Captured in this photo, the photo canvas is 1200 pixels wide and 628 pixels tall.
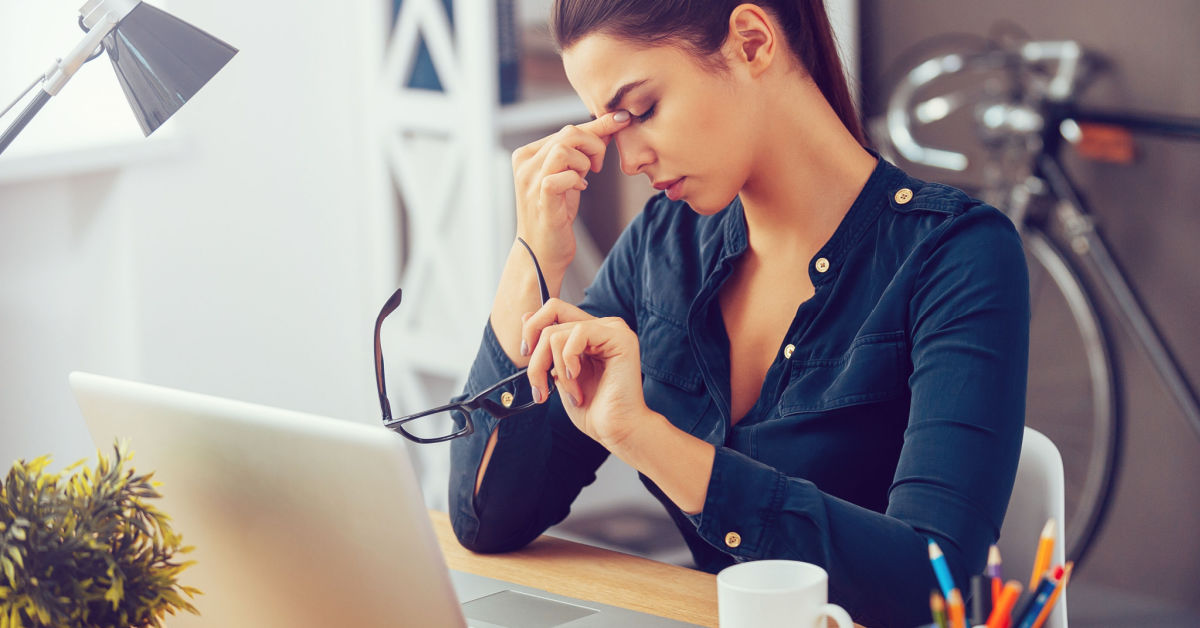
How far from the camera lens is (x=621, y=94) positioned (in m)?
1.16

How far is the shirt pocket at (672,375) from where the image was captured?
1.27m

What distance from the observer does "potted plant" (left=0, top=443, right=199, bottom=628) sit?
768mm

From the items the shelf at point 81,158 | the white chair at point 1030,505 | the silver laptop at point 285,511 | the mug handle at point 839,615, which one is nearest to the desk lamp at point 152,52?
the silver laptop at point 285,511

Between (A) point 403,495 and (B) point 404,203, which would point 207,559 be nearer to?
(A) point 403,495

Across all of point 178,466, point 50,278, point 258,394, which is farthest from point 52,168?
point 178,466

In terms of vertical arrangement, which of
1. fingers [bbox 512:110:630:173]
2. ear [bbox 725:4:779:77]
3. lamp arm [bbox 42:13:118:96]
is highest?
ear [bbox 725:4:779:77]

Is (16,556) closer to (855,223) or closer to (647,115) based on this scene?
(647,115)

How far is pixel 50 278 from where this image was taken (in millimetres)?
2271

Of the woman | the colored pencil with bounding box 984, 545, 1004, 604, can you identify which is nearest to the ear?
the woman

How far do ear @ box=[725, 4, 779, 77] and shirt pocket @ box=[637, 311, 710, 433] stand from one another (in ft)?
0.90

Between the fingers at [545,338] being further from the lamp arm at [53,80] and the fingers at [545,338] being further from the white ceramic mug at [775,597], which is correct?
the lamp arm at [53,80]

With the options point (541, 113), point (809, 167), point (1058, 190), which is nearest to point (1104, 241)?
point (1058, 190)

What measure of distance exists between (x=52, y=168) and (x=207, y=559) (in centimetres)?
147

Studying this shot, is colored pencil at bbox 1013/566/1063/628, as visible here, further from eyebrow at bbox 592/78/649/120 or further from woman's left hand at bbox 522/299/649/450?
eyebrow at bbox 592/78/649/120
